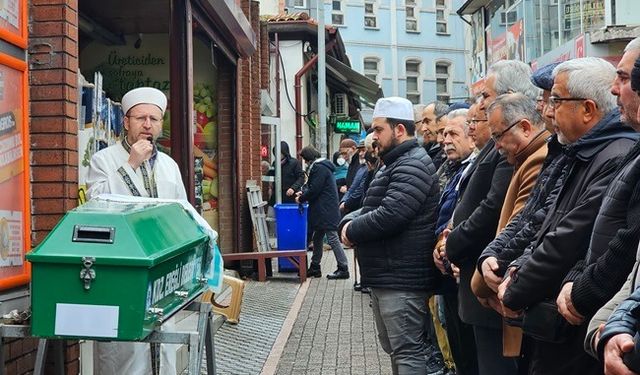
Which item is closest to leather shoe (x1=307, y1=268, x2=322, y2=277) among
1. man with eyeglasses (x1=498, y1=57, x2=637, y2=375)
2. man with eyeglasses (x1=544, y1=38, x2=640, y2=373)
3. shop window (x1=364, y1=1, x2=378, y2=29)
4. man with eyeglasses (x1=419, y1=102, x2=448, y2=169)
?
man with eyeglasses (x1=419, y1=102, x2=448, y2=169)

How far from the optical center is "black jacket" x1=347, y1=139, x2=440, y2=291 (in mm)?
5559

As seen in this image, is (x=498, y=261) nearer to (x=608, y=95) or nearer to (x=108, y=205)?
(x=608, y=95)

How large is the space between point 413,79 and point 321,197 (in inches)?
1511

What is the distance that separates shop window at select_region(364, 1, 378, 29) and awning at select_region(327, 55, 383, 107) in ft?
69.0

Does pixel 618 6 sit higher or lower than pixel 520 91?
higher

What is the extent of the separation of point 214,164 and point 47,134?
7.36 metres

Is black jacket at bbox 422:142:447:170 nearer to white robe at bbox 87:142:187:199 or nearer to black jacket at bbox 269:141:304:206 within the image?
white robe at bbox 87:142:187:199

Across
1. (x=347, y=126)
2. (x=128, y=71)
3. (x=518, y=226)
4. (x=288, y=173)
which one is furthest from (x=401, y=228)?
(x=347, y=126)

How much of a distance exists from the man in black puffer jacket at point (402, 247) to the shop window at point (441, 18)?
46.5 metres

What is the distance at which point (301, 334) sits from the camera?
9.23 metres

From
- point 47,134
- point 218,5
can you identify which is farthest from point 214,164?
point 47,134

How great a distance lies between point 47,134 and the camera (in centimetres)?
495

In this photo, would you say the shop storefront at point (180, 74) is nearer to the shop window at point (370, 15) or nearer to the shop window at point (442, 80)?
the shop window at point (370, 15)

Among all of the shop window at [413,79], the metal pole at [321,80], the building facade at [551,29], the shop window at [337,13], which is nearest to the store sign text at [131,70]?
the metal pole at [321,80]
